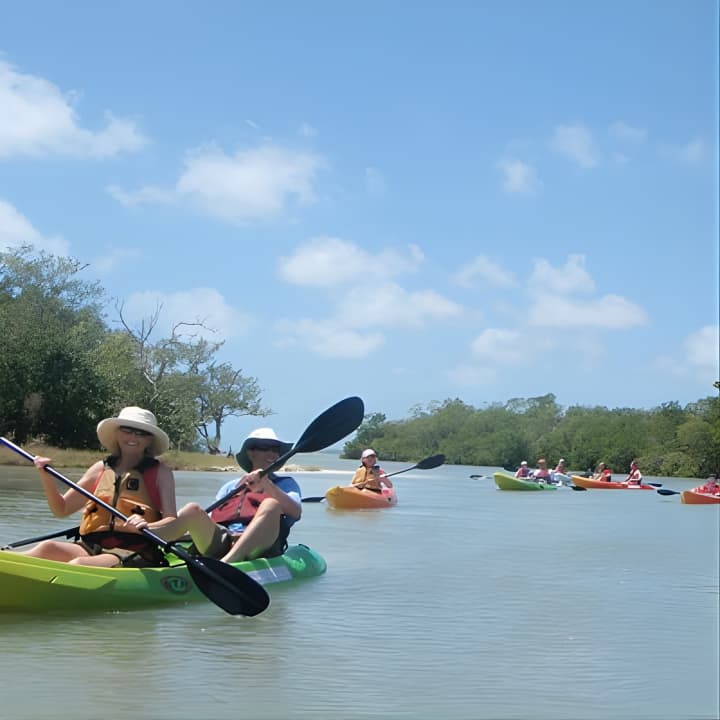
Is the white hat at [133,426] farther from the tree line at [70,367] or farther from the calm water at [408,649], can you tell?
the tree line at [70,367]

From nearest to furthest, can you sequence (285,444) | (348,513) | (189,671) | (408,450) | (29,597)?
(189,671), (29,597), (285,444), (348,513), (408,450)

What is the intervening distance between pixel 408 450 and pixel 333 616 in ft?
279

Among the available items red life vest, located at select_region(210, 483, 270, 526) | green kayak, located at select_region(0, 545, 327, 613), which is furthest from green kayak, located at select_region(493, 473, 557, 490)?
green kayak, located at select_region(0, 545, 327, 613)

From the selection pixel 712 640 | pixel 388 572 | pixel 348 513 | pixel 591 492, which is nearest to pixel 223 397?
pixel 591 492

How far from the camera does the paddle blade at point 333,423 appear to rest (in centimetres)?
750

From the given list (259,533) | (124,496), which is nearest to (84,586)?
(124,496)

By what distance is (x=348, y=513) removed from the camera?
1562 cm

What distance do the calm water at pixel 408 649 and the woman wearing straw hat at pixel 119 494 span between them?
1.19 feet

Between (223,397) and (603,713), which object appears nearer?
(603,713)

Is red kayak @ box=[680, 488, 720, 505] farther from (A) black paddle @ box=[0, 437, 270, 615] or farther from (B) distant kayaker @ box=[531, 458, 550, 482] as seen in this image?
(A) black paddle @ box=[0, 437, 270, 615]

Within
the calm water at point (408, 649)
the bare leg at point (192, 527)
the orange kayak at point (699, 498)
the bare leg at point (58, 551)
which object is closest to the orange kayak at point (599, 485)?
the orange kayak at point (699, 498)

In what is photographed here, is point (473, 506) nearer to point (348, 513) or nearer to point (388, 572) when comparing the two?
point (348, 513)

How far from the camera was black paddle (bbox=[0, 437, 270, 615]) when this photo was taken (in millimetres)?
5758

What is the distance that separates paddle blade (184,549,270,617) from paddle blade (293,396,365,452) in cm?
171
